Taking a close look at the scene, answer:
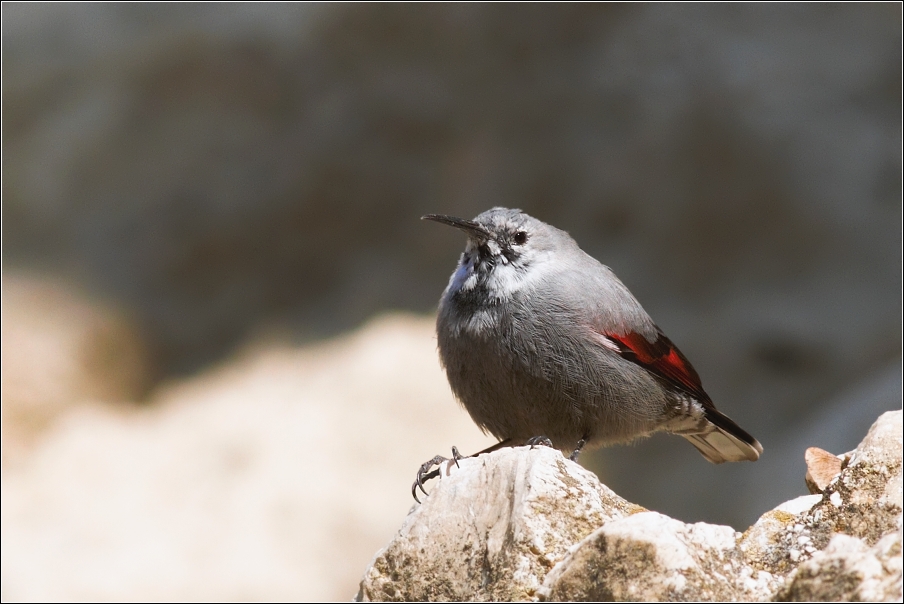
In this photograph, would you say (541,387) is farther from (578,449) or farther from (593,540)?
(593,540)

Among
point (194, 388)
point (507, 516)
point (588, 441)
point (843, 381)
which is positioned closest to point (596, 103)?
point (843, 381)

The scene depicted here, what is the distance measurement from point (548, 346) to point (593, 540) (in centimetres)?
148

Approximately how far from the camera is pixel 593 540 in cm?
186

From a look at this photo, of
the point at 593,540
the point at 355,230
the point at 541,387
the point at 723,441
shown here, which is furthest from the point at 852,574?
the point at 355,230

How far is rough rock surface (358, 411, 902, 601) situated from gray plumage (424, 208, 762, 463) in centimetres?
102

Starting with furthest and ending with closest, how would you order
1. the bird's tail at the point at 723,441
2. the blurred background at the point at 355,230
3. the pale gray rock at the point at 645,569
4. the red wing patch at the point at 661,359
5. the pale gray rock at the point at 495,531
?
the blurred background at the point at 355,230 < the bird's tail at the point at 723,441 < the red wing patch at the point at 661,359 < the pale gray rock at the point at 495,531 < the pale gray rock at the point at 645,569

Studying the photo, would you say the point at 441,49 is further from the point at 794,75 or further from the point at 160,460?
the point at 160,460

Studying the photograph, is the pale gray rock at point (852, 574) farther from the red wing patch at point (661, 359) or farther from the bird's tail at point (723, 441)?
the bird's tail at point (723, 441)

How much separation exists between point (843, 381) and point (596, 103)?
106 inches

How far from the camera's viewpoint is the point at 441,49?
7188 mm

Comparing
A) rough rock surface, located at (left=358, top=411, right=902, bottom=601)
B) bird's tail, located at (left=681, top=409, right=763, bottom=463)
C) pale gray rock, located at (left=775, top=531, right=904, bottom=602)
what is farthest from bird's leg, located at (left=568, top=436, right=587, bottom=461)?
pale gray rock, located at (left=775, top=531, right=904, bottom=602)

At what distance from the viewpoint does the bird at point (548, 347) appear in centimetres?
331

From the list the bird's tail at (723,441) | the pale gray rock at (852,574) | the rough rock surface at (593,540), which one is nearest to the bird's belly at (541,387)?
the bird's tail at (723,441)

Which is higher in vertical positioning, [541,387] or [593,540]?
[541,387]
